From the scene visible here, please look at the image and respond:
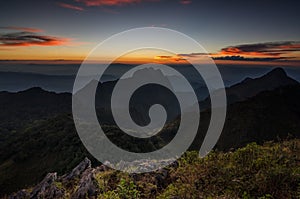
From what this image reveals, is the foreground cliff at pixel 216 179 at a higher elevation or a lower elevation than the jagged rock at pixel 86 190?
higher

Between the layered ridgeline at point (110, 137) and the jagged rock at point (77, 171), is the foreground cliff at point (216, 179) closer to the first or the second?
the jagged rock at point (77, 171)

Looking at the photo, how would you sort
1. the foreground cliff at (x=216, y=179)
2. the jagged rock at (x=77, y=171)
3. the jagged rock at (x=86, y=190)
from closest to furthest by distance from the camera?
the foreground cliff at (x=216, y=179)
the jagged rock at (x=86, y=190)
the jagged rock at (x=77, y=171)

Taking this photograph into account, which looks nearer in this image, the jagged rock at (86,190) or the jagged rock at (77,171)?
the jagged rock at (86,190)

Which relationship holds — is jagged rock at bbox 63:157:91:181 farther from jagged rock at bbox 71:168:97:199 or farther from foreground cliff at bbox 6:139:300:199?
jagged rock at bbox 71:168:97:199

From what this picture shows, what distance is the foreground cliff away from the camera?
7.75 metres

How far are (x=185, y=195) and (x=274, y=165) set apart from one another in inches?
125

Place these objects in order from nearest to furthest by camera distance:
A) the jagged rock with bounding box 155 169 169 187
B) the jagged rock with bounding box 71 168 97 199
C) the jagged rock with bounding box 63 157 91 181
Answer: the jagged rock with bounding box 71 168 97 199 → the jagged rock with bounding box 155 169 169 187 → the jagged rock with bounding box 63 157 91 181

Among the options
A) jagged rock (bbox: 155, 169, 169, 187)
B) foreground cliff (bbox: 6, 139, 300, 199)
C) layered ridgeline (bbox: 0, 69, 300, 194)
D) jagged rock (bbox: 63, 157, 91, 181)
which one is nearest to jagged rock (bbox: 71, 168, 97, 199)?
foreground cliff (bbox: 6, 139, 300, 199)

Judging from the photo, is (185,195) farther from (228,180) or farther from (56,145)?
(56,145)

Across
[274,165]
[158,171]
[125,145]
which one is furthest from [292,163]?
[125,145]

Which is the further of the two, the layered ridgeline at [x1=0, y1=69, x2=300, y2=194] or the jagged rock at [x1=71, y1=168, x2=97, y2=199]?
the layered ridgeline at [x1=0, y1=69, x2=300, y2=194]

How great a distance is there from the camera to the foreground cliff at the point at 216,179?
25.4ft

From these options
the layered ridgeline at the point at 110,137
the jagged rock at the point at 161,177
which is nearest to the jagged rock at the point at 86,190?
the jagged rock at the point at 161,177

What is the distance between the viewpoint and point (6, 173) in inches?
4621
